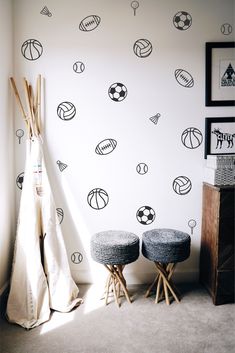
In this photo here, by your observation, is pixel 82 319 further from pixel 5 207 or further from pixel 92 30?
→ pixel 92 30

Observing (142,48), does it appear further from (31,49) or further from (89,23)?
(31,49)

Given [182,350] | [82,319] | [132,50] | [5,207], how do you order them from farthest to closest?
[132,50]
[5,207]
[82,319]
[182,350]

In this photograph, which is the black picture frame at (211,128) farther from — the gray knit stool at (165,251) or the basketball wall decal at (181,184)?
the gray knit stool at (165,251)

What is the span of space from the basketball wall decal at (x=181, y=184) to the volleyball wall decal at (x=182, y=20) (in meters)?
1.17

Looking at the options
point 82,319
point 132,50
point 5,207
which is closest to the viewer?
point 82,319

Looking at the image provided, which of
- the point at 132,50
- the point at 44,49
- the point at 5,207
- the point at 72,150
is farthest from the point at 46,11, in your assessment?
the point at 5,207

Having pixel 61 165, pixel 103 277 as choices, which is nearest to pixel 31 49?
pixel 61 165

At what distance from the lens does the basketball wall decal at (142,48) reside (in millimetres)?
2402

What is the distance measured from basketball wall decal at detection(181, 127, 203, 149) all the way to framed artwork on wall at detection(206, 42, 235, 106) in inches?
9.3

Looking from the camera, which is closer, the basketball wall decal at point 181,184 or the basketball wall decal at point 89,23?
the basketball wall decal at point 89,23

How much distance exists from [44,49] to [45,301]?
1845 mm

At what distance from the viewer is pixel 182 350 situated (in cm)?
172

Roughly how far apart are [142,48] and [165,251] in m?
1.54

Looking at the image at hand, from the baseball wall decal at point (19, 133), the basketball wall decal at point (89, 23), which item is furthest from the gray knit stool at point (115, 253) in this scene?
the basketball wall decal at point (89, 23)
